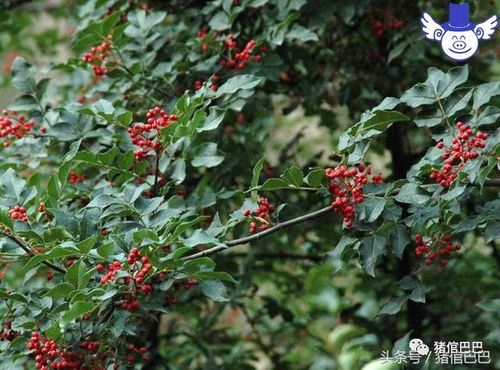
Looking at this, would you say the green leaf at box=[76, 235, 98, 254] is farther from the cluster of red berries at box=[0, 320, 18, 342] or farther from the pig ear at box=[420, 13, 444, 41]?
the pig ear at box=[420, 13, 444, 41]

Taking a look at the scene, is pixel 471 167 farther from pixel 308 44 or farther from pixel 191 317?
pixel 191 317

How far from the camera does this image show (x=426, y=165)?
1.62 meters

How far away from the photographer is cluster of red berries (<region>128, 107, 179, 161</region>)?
1747mm

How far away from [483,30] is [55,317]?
1.30 metres

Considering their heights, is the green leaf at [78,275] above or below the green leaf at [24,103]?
below

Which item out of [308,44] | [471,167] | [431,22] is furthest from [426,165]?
[308,44]

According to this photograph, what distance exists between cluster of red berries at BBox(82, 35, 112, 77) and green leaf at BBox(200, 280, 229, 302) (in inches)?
28.9

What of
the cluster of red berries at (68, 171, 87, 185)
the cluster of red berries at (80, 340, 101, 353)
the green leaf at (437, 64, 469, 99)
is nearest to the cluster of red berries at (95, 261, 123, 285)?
the cluster of red berries at (80, 340, 101, 353)

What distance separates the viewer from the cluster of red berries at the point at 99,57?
2.13m

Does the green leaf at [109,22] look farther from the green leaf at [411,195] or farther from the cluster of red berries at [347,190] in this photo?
the green leaf at [411,195]

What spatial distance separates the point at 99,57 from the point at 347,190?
0.84 meters

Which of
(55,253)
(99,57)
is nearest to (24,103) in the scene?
(99,57)

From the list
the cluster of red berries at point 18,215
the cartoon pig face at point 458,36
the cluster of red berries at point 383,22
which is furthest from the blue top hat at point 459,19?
the cluster of red berries at point 18,215

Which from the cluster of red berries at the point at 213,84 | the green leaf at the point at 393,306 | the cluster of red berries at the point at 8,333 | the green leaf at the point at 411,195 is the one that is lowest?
the green leaf at the point at 393,306
